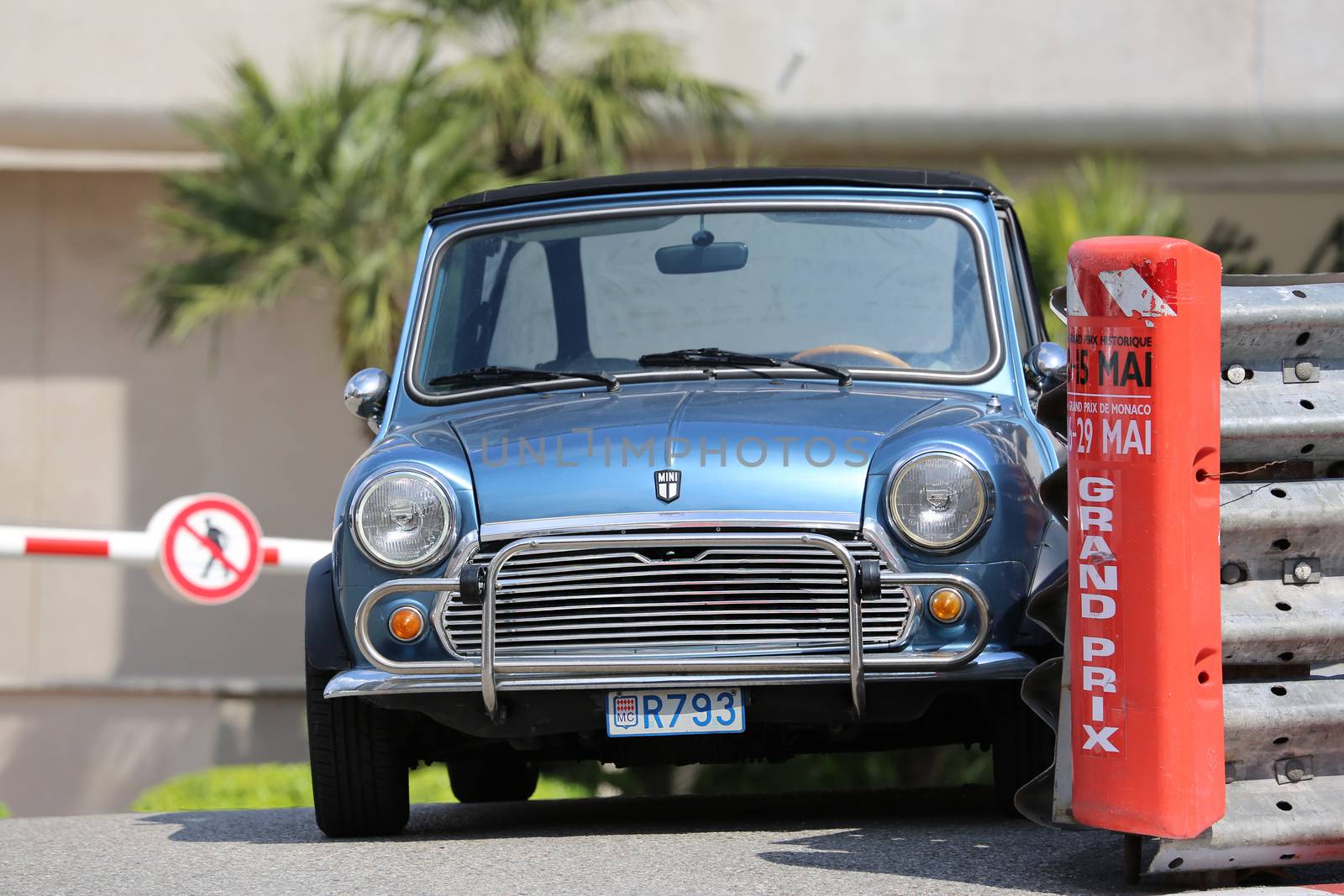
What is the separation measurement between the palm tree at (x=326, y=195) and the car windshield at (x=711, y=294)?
7.09 metres

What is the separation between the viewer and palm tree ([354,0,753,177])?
13.9 metres

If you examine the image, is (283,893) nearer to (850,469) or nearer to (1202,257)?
(850,469)

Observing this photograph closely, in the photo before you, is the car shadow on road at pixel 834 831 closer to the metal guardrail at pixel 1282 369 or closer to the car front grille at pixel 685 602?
the car front grille at pixel 685 602

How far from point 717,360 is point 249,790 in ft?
20.8

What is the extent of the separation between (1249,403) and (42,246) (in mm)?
14744

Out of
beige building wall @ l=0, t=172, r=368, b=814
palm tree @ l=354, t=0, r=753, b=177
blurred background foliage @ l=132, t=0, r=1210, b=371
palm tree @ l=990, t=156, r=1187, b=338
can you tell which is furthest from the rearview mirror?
beige building wall @ l=0, t=172, r=368, b=814

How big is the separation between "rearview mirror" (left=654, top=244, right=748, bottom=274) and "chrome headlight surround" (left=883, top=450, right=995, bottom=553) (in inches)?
51.0

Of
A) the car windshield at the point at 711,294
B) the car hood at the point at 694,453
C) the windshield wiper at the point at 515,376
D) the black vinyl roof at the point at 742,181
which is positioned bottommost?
Result: the car hood at the point at 694,453

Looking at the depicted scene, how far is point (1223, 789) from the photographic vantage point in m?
4.16

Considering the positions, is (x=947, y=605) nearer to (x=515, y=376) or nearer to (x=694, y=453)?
(x=694, y=453)

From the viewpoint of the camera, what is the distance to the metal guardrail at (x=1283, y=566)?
13.9 ft

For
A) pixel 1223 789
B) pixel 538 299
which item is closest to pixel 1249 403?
pixel 1223 789

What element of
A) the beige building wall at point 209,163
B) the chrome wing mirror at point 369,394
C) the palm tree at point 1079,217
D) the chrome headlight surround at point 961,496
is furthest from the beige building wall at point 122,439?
the chrome headlight surround at point 961,496

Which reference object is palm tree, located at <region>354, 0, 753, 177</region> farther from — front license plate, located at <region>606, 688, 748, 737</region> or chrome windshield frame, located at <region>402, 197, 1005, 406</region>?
front license plate, located at <region>606, 688, 748, 737</region>
